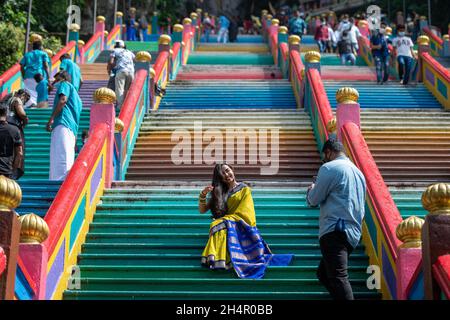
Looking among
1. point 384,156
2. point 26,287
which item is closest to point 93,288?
point 26,287

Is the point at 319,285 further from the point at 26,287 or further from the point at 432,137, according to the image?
the point at 432,137

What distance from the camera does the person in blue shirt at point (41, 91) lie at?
16.4 metres

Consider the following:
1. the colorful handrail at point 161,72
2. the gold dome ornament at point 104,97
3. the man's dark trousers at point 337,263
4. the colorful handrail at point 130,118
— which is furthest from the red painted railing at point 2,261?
the colorful handrail at point 161,72

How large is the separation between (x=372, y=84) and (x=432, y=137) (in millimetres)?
5689

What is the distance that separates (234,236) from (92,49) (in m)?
18.3

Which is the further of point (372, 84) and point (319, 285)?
point (372, 84)

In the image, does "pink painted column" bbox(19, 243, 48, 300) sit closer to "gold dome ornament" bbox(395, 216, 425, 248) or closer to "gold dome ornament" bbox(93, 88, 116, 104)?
"gold dome ornament" bbox(395, 216, 425, 248)

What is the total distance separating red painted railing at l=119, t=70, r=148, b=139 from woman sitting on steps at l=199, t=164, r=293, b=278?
396 centimetres

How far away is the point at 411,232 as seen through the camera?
6.93 metres

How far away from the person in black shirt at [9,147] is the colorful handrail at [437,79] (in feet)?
33.4

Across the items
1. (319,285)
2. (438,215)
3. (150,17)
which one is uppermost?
Answer: (150,17)

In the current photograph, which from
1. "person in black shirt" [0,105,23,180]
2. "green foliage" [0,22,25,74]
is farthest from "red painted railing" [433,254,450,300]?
"green foliage" [0,22,25,74]

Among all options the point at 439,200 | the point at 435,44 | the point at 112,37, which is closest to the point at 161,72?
the point at 112,37
